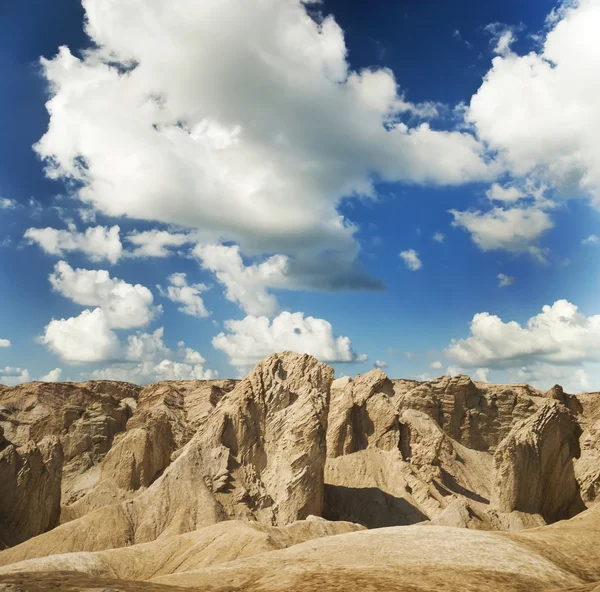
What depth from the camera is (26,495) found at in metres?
64.4

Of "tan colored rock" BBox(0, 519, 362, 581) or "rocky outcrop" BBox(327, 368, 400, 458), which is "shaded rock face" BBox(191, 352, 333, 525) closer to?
"rocky outcrop" BBox(327, 368, 400, 458)

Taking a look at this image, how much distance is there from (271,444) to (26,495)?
1065 inches

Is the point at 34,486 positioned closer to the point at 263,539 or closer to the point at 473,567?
the point at 263,539

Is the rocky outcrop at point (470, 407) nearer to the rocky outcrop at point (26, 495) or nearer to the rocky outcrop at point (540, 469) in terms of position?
the rocky outcrop at point (540, 469)

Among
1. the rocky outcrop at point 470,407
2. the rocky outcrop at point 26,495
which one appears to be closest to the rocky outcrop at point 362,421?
the rocky outcrop at point 470,407

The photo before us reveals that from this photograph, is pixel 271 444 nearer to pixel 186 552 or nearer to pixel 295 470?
pixel 295 470

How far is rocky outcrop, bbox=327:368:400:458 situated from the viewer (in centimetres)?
8349

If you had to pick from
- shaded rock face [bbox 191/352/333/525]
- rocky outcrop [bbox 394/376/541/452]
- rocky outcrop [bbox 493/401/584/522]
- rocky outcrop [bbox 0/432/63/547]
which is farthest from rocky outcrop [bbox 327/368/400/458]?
rocky outcrop [bbox 0/432/63/547]

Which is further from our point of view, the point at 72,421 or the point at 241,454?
the point at 72,421

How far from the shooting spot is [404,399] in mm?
116750

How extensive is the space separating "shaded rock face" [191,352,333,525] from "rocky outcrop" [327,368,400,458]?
33.9ft

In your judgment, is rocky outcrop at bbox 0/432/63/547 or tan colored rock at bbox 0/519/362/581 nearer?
tan colored rock at bbox 0/519/362/581

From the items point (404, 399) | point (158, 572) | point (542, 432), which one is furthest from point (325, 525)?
point (404, 399)

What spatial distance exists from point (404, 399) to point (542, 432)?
53.1 m
